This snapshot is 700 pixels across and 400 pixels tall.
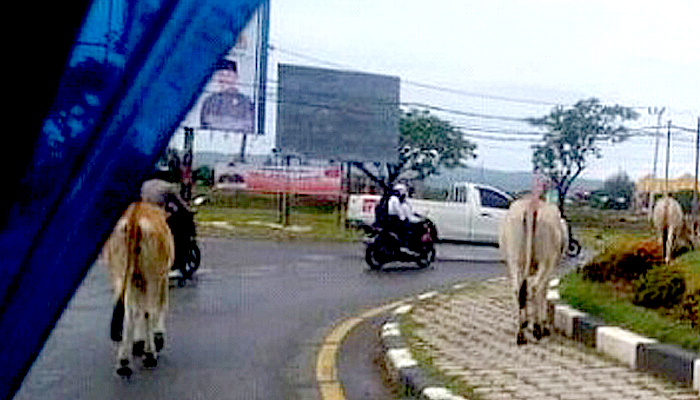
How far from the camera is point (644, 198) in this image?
53.8 metres

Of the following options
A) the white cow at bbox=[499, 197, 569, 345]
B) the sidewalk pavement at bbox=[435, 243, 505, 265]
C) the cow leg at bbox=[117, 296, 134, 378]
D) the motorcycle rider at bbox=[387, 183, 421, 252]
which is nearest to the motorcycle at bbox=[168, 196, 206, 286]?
the motorcycle rider at bbox=[387, 183, 421, 252]

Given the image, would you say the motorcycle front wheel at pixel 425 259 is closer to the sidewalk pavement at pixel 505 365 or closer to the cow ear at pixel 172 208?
the cow ear at pixel 172 208

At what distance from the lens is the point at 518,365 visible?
834 centimetres

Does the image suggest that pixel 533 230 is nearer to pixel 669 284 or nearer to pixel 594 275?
pixel 669 284

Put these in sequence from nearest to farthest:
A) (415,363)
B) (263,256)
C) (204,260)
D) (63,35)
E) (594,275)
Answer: (63,35)
(415,363)
(594,275)
(204,260)
(263,256)

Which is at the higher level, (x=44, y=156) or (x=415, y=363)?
(x=44, y=156)

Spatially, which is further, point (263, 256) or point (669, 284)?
point (263, 256)

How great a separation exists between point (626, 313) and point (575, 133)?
1155 inches

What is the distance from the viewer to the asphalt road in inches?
307

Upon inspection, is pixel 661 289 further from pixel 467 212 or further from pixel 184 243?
pixel 467 212

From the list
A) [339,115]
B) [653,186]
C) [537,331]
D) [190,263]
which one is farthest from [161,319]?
[653,186]

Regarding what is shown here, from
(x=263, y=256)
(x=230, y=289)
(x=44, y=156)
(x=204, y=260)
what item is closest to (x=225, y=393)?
(x=44, y=156)

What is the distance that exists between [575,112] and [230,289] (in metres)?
26.1

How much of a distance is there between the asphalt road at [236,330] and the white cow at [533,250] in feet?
4.84
